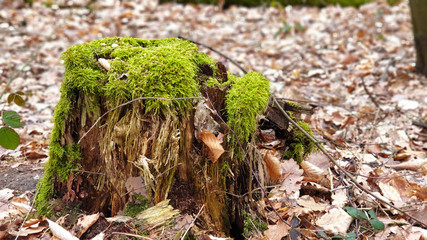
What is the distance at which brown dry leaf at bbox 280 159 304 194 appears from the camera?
260cm

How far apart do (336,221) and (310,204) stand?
0.63ft

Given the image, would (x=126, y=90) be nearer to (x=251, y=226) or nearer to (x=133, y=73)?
(x=133, y=73)

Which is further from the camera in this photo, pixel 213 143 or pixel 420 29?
pixel 420 29

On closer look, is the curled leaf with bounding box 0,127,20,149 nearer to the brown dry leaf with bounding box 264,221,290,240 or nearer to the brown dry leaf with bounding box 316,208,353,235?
the brown dry leaf with bounding box 264,221,290,240

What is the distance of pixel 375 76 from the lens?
5.75 m

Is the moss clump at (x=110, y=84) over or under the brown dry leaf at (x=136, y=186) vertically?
over

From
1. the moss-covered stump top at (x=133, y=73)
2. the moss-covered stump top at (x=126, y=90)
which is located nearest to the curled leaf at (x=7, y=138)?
the moss-covered stump top at (x=126, y=90)

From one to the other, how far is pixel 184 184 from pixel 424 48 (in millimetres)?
5009

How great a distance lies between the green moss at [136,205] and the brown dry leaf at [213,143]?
486 mm

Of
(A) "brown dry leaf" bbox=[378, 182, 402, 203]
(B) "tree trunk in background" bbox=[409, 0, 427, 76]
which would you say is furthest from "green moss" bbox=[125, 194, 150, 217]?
(B) "tree trunk in background" bbox=[409, 0, 427, 76]

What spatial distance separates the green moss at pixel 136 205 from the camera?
2211 millimetres

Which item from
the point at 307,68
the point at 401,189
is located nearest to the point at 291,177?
the point at 401,189

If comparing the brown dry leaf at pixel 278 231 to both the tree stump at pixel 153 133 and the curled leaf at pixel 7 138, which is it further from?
the curled leaf at pixel 7 138

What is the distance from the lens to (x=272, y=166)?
2613mm
